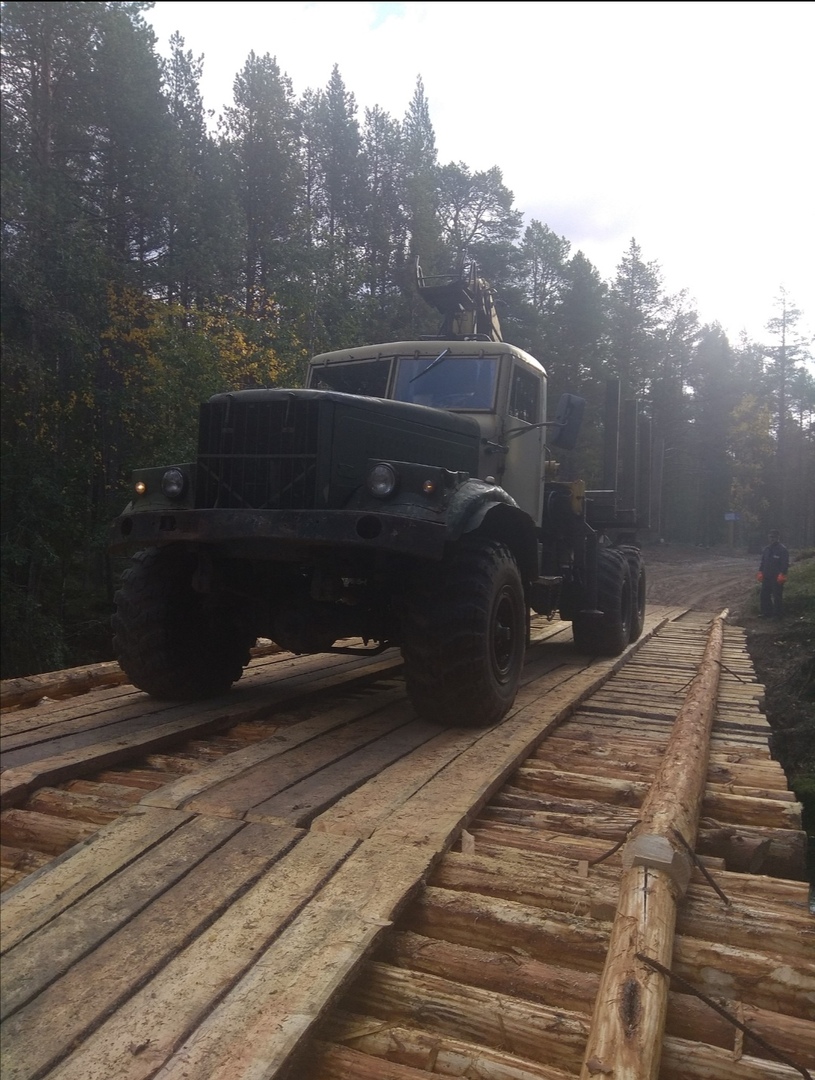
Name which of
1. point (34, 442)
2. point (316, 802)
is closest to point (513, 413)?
point (316, 802)

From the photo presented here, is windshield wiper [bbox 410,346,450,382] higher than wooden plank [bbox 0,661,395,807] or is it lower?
higher

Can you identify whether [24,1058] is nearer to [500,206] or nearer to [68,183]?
[68,183]

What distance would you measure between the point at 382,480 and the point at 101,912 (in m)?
2.43

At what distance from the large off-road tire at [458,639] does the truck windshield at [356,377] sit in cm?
191

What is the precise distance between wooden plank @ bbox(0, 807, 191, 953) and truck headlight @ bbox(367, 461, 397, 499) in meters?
1.86

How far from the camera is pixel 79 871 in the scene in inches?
104

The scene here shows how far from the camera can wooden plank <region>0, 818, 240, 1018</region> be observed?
2.14 metres

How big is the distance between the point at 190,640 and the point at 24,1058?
3.20m

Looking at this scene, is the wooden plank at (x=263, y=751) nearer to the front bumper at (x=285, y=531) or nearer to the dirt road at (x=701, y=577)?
the front bumper at (x=285, y=531)

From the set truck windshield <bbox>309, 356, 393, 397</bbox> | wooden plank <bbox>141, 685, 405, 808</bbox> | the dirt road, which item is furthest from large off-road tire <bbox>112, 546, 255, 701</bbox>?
the dirt road

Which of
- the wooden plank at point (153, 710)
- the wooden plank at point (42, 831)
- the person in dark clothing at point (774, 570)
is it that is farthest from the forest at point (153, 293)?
the wooden plank at point (42, 831)

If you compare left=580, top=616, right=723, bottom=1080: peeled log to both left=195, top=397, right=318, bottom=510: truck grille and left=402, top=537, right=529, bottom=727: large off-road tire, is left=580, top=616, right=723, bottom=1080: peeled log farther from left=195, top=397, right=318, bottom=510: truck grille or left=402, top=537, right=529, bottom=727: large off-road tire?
left=195, top=397, right=318, bottom=510: truck grille

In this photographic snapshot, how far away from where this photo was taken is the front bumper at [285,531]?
4035 millimetres

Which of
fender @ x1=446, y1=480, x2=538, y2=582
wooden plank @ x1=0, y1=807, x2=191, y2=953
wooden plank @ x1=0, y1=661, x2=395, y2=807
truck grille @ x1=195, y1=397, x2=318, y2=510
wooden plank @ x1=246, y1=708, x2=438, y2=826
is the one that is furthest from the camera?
truck grille @ x1=195, y1=397, x2=318, y2=510
